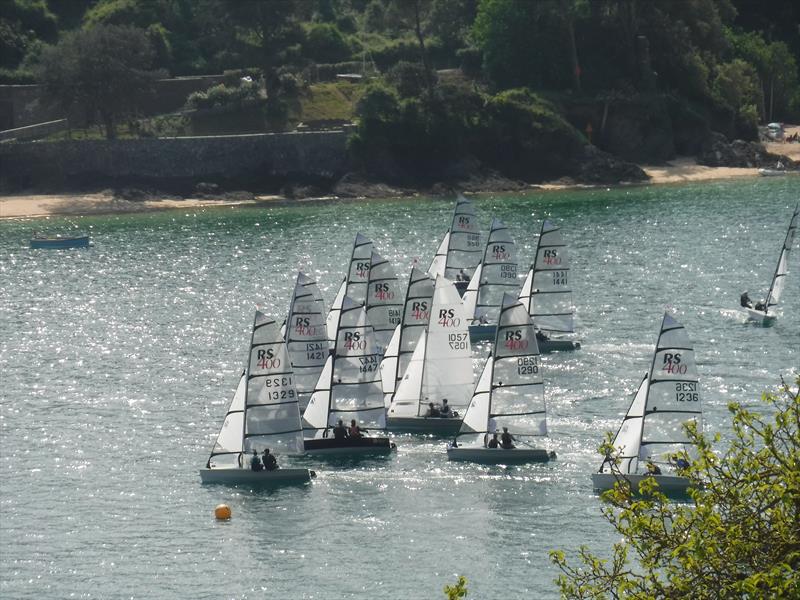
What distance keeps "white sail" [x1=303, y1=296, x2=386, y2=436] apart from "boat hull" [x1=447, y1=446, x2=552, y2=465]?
181 inches

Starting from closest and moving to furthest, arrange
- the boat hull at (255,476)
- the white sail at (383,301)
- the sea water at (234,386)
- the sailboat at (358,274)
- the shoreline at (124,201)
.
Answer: the sea water at (234,386) → the boat hull at (255,476) → the white sail at (383,301) → the sailboat at (358,274) → the shoreline at (124,201)

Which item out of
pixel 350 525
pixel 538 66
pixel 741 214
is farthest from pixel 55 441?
pixel 538 66

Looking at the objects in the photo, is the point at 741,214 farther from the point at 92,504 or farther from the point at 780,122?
the point at 92,504

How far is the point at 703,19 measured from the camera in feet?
531

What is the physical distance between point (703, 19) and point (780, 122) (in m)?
15.9

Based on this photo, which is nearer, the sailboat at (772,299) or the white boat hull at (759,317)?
the white boat hull at (759,317)

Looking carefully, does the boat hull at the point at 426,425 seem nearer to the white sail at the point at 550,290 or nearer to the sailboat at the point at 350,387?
→ the sailboat at the point at 350,387

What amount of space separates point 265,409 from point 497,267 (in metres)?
25.7

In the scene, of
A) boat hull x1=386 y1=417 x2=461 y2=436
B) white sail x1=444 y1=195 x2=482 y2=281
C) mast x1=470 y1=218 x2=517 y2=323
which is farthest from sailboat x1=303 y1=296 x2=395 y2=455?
white sail x1=444 y1=195 x2=482 y2=281

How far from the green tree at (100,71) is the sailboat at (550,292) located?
74.8 meters

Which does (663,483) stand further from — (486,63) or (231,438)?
(486,63)

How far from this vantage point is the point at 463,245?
8712 cm

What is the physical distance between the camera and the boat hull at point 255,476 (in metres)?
56.2

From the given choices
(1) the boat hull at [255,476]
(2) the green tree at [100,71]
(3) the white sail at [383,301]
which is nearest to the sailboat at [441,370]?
(3) the white sail at [383,301]
